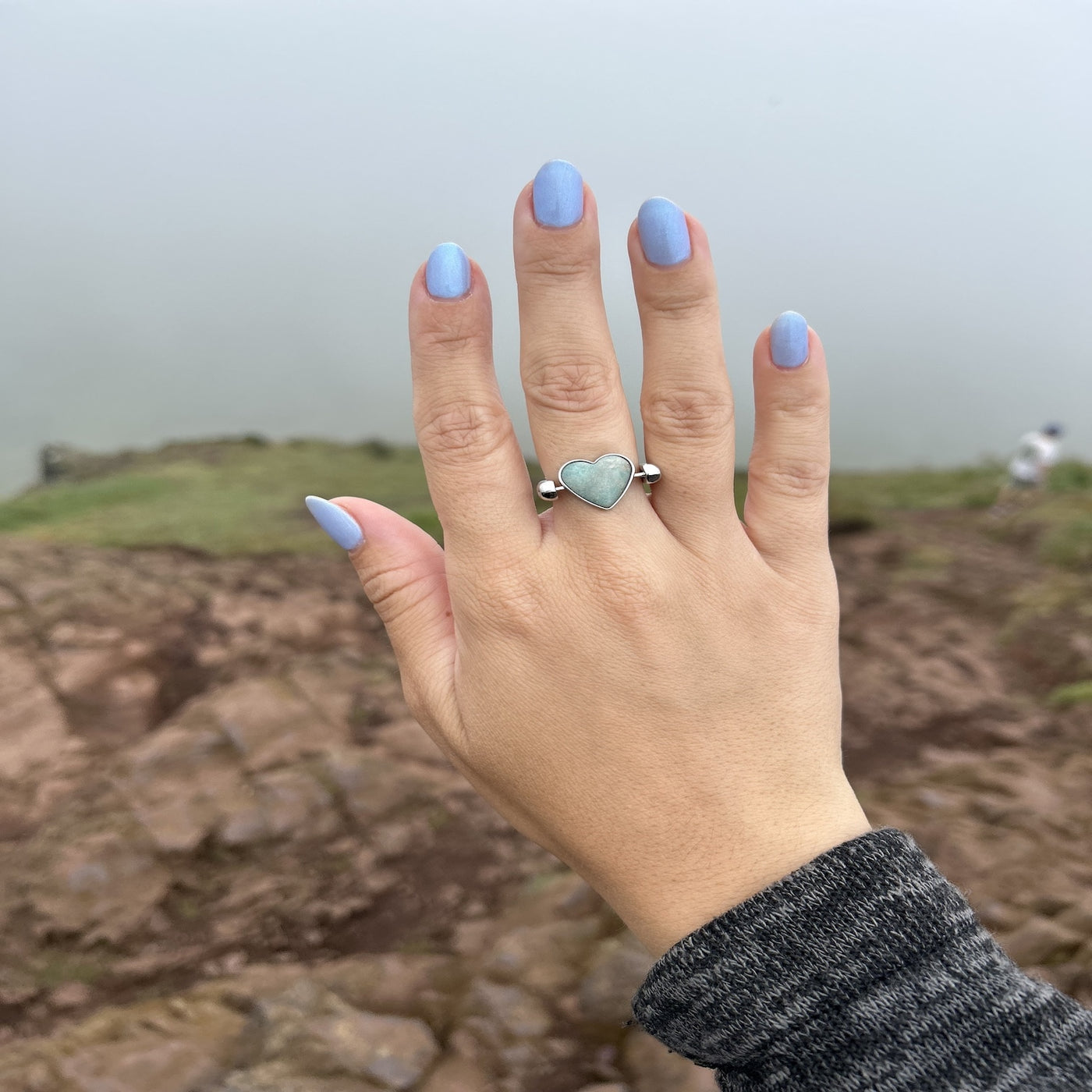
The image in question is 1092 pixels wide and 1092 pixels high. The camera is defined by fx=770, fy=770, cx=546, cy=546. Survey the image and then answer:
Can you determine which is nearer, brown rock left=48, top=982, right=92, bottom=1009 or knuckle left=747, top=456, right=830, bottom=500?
knuckle left=747, top=456, right=830, bottom=500

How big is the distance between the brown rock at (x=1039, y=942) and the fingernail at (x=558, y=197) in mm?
1664

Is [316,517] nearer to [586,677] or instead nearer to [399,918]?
[586,677]

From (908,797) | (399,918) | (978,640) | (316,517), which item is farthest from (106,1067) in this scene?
(978,640)

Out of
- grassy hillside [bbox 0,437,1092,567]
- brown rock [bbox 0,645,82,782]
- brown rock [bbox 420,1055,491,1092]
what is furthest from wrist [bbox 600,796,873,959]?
grassy hillside [bbox 0,437,1092,567]

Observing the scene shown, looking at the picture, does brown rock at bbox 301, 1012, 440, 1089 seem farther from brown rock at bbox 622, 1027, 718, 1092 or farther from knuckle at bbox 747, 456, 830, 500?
knuckle at bbox 747, 456, 830, 500

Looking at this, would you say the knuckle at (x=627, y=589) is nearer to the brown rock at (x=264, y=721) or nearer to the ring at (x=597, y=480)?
the ring at (x=597, y=480)

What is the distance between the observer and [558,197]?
3.79 feet

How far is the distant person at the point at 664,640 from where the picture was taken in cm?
91

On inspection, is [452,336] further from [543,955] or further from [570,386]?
[543,955]

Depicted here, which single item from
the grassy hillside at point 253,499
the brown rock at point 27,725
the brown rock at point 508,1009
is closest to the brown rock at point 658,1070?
the brown rock at point 508,1009

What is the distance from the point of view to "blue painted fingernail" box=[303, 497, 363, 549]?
1.36 metres

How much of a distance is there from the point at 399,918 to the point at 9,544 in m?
2.11

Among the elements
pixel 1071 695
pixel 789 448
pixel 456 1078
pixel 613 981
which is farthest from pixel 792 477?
pixel 1071 695

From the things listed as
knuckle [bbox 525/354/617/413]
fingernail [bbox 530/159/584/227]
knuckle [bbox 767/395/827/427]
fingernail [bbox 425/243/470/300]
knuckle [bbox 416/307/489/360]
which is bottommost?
knuckle [bbox 767/395/827/427]
